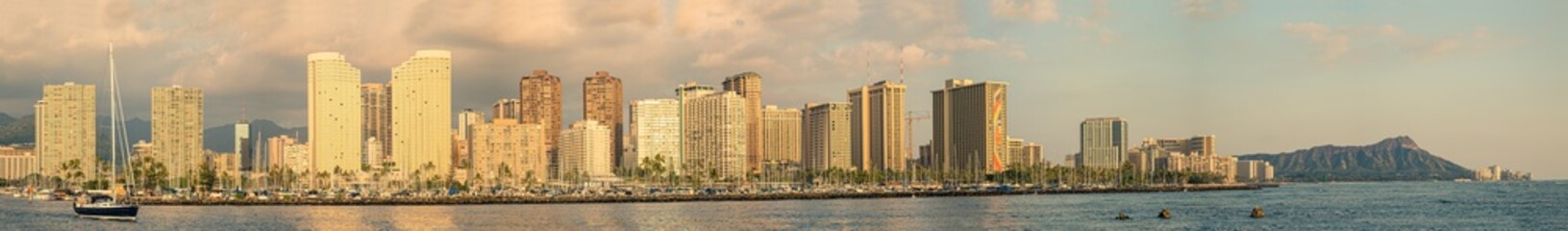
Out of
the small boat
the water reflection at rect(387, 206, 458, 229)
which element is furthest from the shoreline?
the small boat

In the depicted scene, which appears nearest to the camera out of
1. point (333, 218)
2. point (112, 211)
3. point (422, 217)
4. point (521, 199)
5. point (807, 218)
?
point (112, 211)

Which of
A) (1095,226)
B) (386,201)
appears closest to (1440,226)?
(1095,226)

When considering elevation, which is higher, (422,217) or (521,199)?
(422,217)

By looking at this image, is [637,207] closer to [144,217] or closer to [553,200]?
[553,200]

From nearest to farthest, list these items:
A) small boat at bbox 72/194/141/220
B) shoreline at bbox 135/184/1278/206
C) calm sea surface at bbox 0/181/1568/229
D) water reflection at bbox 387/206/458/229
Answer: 1. calm sea surface at bbox 0/181/1568/229
2. water reflection at bbox 387/206/458/229
3. small boat at bbox 72/194/141/220
4. shoreline at bbox 135/184/1278/206

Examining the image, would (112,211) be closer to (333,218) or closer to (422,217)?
(333,218)

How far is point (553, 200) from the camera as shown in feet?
544

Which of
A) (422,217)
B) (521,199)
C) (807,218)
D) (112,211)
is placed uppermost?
(112,211)

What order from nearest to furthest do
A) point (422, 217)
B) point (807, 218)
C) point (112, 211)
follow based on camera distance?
point (112, 211)
point (807, 218)
point (422, 217)

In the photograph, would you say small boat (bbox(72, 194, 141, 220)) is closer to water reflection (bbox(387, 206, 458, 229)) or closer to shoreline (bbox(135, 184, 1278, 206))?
water reflection (bbox(387, 206, 458, 229))

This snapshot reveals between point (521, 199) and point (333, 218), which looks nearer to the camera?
point (333, 218)

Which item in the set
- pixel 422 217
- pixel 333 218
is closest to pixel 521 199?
pixel 422 217

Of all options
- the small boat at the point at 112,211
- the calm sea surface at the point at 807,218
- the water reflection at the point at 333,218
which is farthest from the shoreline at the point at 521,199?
the small boat at the point at 112,211

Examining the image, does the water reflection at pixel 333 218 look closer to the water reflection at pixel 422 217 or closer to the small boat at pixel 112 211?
the water reflection at pixel 422 217
